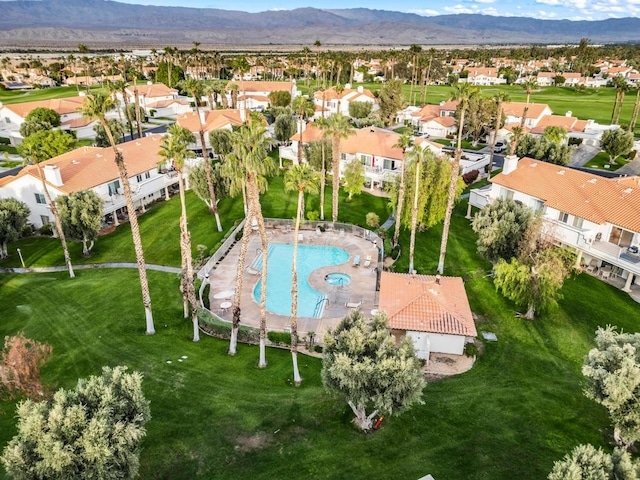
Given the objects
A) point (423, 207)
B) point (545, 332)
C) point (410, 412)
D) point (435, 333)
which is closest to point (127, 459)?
point (410, 412)

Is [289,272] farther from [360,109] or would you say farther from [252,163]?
[360,109]

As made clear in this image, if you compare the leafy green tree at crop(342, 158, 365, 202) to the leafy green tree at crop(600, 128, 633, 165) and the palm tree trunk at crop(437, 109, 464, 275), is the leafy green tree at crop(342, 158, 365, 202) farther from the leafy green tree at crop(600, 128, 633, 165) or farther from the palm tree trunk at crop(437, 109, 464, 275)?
the leafy green tree at crop(600, 128, 633, 165)

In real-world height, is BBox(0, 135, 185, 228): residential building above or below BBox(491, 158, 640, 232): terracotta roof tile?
below

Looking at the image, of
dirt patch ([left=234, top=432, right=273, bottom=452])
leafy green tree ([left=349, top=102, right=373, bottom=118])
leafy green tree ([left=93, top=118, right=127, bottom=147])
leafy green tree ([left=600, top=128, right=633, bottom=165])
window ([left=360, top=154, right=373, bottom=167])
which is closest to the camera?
dirt patch ([left=234, top=432, right=273, bottom=452])

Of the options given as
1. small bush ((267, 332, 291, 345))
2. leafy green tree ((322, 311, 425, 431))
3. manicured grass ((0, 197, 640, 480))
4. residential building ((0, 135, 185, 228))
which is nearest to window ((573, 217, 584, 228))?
manicured grass ((0, 197, 640, 480))

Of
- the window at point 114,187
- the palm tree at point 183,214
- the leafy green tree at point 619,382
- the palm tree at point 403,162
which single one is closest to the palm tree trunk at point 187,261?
the palm tree at point 183,214

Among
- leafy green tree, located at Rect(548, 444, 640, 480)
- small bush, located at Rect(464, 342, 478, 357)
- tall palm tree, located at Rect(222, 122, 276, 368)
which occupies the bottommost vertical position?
small bush, located at Rect(464, 342, 478, 357)

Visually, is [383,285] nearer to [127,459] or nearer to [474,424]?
[474,424]

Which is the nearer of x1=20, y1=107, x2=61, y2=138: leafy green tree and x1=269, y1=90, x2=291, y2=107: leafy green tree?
x1=20, y1=107, x2=61, y2=138: leafy green tree
